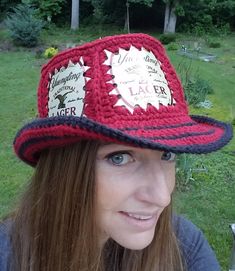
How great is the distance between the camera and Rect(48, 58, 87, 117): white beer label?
105cm

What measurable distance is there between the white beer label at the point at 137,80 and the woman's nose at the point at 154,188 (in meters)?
0.18

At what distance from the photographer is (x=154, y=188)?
1.13 metres

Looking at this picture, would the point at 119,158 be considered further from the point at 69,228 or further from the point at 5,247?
the point at 5,247

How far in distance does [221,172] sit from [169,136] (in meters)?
3.94

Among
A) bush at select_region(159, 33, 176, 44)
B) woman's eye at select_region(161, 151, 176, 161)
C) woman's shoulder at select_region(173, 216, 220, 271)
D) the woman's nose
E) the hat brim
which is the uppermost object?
the hat brim

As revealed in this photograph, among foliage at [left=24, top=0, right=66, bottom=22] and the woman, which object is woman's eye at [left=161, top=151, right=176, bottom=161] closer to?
the woman

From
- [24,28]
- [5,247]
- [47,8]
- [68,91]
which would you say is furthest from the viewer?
[47,8]

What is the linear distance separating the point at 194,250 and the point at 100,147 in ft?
2.02

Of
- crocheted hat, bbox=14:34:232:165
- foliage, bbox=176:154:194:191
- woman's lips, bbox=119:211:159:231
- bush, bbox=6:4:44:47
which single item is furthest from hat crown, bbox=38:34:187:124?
bush, bbox=6:4:44:47

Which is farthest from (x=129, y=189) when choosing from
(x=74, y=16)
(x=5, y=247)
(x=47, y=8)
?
(x=47, y=8)

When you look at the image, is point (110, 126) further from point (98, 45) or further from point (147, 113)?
point (98, 45)

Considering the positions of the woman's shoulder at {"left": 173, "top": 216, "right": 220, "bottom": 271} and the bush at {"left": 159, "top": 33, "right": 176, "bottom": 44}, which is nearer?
the woman's shoulder at {"left": 173, "top": 216, "right": 220, "bottom": 271}

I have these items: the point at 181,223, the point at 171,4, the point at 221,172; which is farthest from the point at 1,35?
the point at 181,223

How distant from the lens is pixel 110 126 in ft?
3.26
